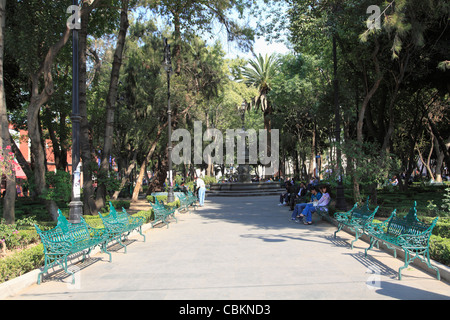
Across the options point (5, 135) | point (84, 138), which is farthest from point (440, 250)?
point (84, 138)

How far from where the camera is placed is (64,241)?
645cm

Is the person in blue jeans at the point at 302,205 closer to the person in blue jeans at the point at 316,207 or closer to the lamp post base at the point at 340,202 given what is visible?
the person in blue jeans at the point at 316,207

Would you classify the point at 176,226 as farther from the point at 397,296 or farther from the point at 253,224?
the point at 397,296

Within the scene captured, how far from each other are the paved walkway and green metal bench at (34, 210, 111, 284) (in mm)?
316

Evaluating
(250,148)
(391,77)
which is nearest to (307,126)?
(250,148)

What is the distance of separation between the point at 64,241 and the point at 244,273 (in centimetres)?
304

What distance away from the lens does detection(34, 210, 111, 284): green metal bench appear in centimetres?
631

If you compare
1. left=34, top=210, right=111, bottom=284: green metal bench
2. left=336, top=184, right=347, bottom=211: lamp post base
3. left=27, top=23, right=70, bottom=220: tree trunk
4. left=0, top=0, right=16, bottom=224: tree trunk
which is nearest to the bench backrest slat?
left=34, top=210, right=111, bottom=284: green metal bench

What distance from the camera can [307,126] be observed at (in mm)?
41531

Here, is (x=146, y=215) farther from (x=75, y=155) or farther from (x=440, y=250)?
(x=440, y=250)

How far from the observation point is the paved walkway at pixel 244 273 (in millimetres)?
5246

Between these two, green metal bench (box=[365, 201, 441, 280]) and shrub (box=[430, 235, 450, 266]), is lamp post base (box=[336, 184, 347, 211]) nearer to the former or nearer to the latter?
green metal bench (box=[365, 201, 441, 280])

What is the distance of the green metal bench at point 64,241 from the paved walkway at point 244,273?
316 mm

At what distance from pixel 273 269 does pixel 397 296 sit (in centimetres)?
211
